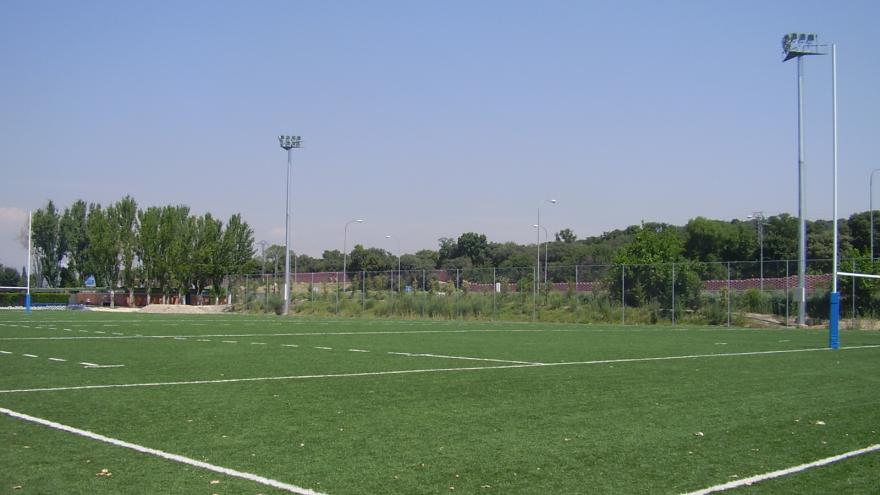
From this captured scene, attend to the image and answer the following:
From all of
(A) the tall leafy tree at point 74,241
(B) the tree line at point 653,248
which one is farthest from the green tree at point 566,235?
(A) the tall leafy tree at point 74,241

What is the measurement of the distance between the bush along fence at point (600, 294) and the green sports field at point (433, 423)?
22.0 metres

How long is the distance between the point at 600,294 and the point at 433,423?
3589 centimetres

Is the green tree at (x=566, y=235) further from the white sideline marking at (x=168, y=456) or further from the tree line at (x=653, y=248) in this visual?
the white sideline marking at (x=168, y=456)

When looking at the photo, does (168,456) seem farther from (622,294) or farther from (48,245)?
(48,245)

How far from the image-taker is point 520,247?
131 meters

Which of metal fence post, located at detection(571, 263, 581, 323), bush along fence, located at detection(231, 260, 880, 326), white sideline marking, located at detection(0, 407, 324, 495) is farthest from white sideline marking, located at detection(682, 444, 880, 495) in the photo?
metal fence post, located at detection(571, 263, 581, 323)

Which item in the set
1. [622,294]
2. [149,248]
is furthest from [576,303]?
[149,248]

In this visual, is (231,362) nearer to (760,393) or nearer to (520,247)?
(760,393)

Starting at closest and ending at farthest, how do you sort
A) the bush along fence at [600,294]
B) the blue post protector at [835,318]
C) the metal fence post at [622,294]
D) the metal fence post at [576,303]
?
Answer: the blue post protector at [835,318] → the bush along fence at [600,294] → the metal fence post at [622,294] → the metal fence post at [576,303]

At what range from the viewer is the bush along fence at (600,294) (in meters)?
38.2

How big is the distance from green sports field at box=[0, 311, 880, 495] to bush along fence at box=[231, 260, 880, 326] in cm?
2205

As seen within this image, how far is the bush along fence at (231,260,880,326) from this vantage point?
125 feet

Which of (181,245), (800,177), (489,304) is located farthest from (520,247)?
(800,177)

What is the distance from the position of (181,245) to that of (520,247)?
65803 mm
